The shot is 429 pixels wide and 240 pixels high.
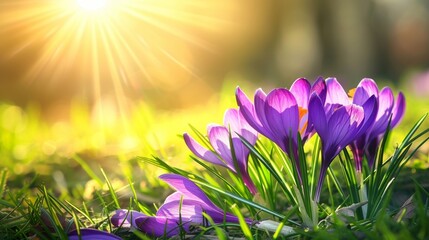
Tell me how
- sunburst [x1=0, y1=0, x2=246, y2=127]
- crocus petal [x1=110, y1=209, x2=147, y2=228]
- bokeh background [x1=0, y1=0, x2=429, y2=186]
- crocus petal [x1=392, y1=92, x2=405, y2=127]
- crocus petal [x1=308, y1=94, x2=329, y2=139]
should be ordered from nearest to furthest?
crocus petal [x1=308, y1=94, x2=329, y2=139] < crocus petal [x1=110, y1=209, x2=147, y2=228] < crocus petal [x1=392, y1=92, x2=405, y2=127] < bokeh background [x1=0, y1=0, x2=429, y2=186] < sunburst [x1=0, y1=0, x2=246, y2=127]

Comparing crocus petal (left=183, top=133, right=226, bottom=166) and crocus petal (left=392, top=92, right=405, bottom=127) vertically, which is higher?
crocus petal (left=392, top=92, right=405, bottom=127)

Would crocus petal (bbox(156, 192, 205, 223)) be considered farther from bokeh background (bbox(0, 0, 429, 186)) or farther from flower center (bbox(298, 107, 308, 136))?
bokeh background (bbox(0, 0, 429, 186))

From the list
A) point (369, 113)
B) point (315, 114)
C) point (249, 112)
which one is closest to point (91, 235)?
point (249, 112)

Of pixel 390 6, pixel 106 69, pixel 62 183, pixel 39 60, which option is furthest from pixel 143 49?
pixel 62 183

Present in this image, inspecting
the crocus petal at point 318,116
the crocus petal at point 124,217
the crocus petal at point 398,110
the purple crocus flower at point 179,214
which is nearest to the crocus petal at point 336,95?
the crocus petal at point 318,116

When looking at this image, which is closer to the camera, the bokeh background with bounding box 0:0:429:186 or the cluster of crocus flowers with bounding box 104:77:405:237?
the cluster of crocus flowers with bounding box 104:77:405:237

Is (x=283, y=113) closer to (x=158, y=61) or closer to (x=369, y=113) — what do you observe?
(x=369, y=113)

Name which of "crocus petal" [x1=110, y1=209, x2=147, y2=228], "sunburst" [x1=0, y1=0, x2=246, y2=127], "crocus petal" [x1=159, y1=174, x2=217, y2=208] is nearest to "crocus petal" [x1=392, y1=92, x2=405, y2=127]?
"crocus petal" [x1=159, y1=174, x2=217, y2=208]

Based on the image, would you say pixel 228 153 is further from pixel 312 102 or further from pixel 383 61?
pixel 383 61
